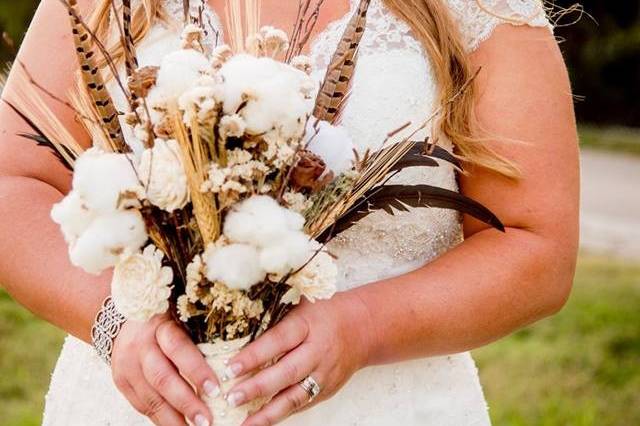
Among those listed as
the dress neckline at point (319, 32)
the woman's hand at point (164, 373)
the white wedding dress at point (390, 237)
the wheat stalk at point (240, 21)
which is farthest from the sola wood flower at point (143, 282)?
the dress neckline at point (319, 32)

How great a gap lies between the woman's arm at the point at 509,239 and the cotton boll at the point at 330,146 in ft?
1.12

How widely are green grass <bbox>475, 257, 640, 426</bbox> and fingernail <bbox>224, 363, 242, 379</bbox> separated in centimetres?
371

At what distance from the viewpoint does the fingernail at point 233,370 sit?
1.79 m

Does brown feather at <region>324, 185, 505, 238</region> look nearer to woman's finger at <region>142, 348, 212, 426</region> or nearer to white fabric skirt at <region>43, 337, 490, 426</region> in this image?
woman's finger at <region>142, 348, 212, 426</region>

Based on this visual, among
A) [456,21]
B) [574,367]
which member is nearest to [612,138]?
[574,367]

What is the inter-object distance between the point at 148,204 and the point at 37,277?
0.65m

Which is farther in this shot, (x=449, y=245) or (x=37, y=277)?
(x=449, y=245)

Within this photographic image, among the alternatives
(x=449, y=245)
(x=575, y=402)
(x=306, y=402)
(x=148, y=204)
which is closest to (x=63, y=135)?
(x=148, y=204)

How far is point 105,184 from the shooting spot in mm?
1608

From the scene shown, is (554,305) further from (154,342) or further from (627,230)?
(627,230)

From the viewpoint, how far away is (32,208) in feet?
7.30

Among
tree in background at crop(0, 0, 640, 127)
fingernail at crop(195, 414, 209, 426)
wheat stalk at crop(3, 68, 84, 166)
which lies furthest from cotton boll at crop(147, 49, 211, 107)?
tree in background at crop(0, 0, 640, 127)

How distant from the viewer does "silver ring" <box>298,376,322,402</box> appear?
1.84 metres

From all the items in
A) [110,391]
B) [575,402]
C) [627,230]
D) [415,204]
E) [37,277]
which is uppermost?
[415,204]
